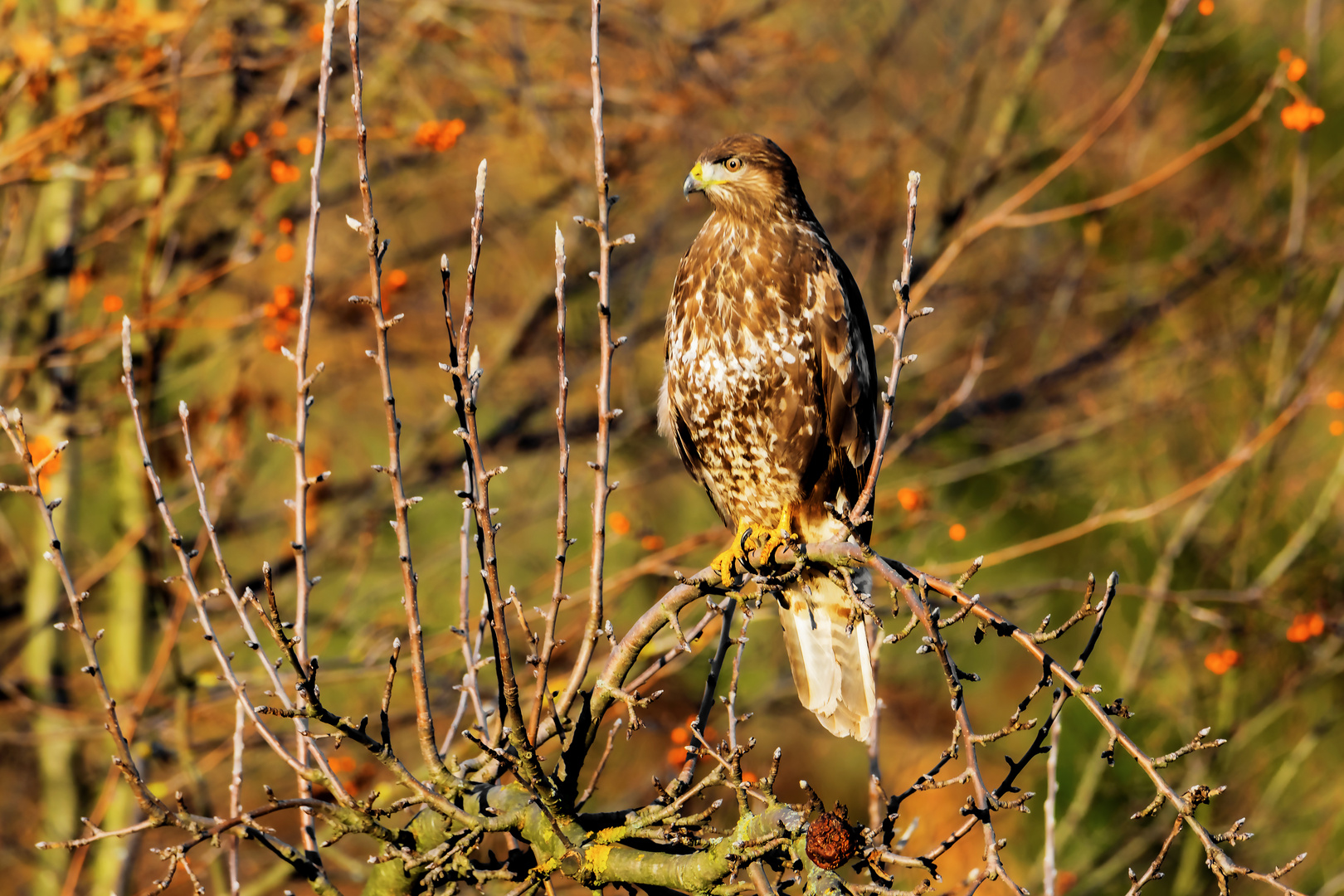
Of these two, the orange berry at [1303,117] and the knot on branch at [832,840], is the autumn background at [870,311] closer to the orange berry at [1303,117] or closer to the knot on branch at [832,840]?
the orange berry at [1303,117]

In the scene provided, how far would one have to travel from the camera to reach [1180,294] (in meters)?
6.61

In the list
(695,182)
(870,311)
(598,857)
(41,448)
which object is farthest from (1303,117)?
(41,448)

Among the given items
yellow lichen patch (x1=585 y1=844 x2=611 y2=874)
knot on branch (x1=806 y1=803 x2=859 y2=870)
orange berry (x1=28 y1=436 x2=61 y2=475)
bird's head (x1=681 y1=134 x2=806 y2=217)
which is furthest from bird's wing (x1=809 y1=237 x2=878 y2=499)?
orange berry (x1=28 y1=436 x2=61 y2=475)

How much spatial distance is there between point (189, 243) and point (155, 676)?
8.75ft


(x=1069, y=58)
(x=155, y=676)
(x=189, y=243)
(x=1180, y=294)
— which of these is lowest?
(x=155, y=676)

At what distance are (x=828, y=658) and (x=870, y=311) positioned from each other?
3055 millimetres

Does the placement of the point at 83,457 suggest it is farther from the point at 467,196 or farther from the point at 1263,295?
the point at 1263,295

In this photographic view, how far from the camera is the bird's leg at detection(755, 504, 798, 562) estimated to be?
3.75m

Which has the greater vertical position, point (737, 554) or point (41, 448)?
point (41, 448)

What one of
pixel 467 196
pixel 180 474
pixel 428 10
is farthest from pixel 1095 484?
pixel 180 474

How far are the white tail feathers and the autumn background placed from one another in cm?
79

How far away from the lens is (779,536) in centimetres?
390

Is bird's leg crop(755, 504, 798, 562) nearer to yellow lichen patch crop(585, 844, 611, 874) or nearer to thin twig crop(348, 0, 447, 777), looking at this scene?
yellow lichen patch crop(585, 844, 611, 874)

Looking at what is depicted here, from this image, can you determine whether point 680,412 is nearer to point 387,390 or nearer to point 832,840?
point 387,390
